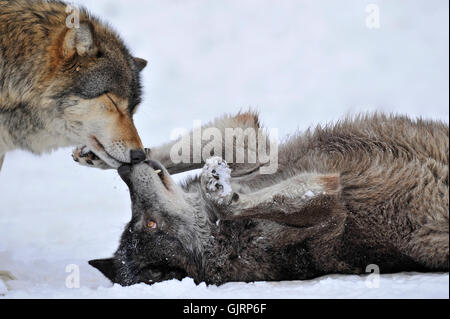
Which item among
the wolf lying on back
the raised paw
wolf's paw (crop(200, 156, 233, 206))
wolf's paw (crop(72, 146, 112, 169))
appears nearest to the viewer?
the raised paw

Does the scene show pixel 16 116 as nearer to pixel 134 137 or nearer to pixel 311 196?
pixel 134 137

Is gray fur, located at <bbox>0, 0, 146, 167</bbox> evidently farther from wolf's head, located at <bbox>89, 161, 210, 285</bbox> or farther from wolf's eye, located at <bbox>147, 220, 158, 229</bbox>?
wolf's eye, located at <bbox>147, 220, 158, 229</bbox>

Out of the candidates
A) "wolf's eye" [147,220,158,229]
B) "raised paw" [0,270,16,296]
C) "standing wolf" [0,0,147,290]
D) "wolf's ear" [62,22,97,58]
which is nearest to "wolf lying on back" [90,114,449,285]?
"wolf's eye" [147,220,158,229]

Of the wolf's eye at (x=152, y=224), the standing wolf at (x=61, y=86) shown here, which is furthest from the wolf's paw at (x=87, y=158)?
the wolf's eye at (x=152, y=224)

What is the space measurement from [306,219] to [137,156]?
1282 millimetres

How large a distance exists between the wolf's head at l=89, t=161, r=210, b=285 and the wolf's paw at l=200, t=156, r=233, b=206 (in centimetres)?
32

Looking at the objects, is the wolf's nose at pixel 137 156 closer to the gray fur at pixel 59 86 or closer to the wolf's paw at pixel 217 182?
the gray fur at pixel 59 86

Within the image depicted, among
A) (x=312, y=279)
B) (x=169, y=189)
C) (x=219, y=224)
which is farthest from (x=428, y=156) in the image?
(x=169, y=189)

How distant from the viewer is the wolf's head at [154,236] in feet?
13.9

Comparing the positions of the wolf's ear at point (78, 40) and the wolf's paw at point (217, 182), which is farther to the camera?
the wolf's paw at point (217, 182)

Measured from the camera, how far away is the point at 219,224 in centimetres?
432

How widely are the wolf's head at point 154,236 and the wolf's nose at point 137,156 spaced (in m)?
0.07

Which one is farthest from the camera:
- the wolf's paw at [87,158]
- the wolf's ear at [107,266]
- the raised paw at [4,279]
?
the wolf's paw at [87,158]

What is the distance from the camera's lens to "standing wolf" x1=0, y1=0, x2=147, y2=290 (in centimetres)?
406
